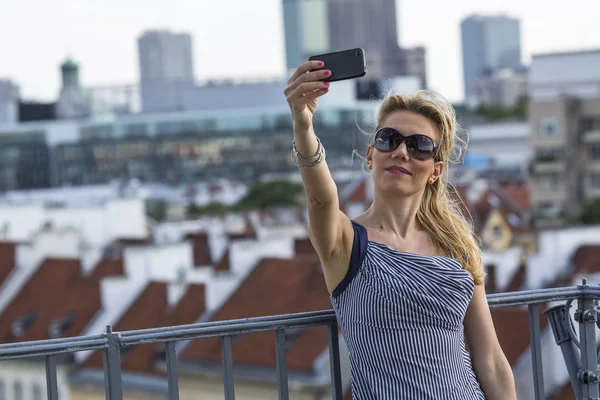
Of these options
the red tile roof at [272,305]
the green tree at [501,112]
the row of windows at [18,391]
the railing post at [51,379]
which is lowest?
the row of windows at [18,391]

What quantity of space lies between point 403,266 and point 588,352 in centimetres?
122

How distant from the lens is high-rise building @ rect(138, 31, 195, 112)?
165 metres

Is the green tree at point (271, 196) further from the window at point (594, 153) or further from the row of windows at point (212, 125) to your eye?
the row of windows at point (212, 125)

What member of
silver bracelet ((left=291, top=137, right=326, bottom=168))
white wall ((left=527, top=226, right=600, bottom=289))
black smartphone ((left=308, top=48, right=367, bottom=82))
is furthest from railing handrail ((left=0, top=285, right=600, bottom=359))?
white wall ((left=527, top=226, right=600, bottom=289))

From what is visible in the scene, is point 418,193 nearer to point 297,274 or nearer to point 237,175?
point 297,274

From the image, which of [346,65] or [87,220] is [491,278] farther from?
Result: [87,220]

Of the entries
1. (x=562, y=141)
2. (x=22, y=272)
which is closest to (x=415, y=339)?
(x=22, y=272)

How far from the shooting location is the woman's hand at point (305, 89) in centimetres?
308

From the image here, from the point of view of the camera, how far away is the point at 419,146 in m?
3.50

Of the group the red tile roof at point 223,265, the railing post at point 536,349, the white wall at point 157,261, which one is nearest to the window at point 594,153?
the red tile roof at point 223,265

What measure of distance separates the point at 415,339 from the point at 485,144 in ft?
350

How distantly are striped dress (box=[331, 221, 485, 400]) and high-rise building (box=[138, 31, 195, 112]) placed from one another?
6271 inches

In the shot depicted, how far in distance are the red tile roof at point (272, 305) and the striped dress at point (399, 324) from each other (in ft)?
62.1

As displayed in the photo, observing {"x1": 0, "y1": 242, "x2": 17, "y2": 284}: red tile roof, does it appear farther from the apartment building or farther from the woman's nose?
the woman's nose
